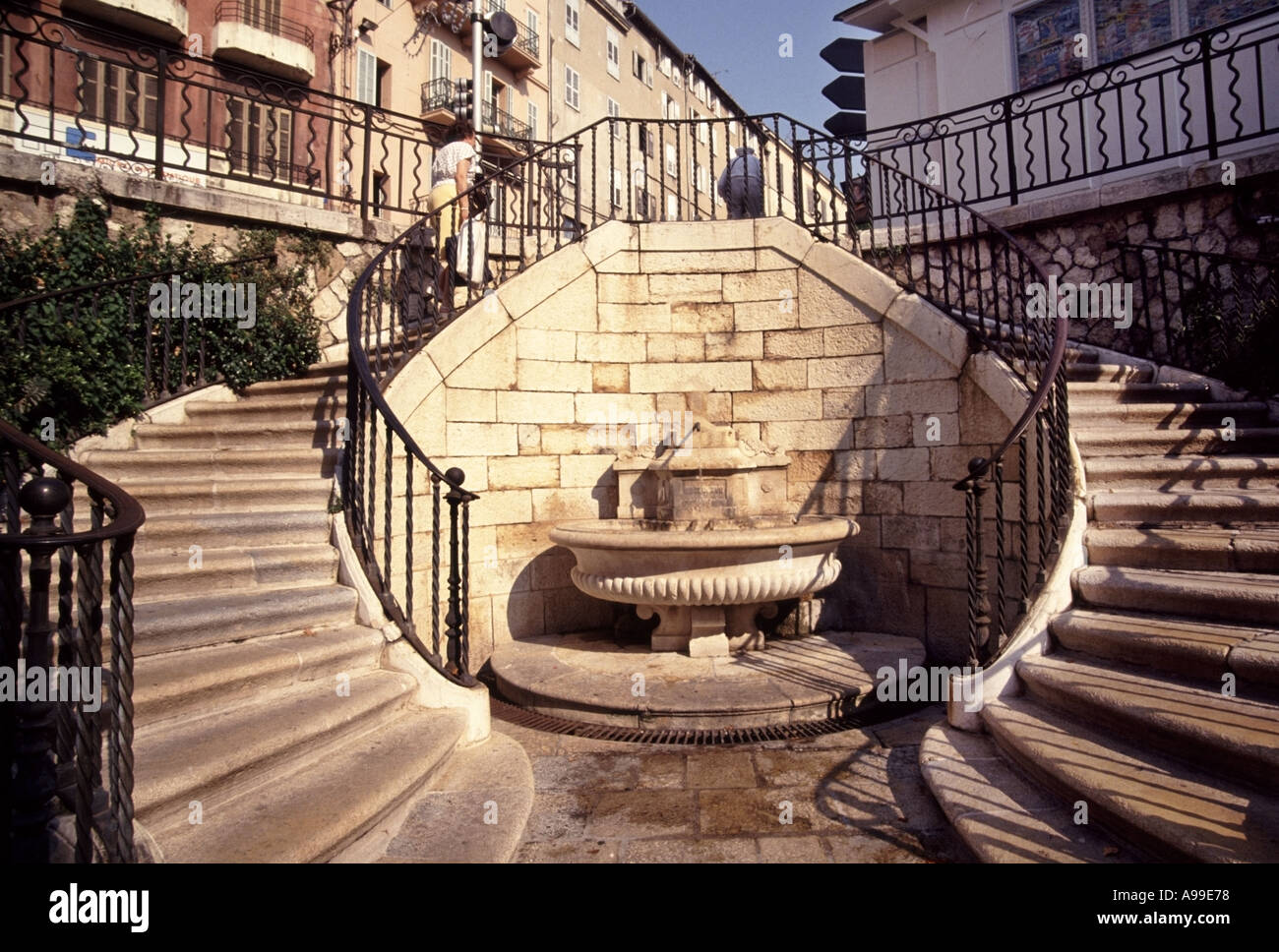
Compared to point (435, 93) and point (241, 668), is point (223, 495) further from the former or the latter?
point (435, 93)

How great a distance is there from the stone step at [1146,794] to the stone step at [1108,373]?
11.7ft

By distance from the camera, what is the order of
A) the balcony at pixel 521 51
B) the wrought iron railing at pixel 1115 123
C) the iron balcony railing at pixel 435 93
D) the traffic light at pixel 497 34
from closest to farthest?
the wrought iron railing at pixel 1115 123
the traffic light at pixel 497 34
the iron balcony railing at pixel 435 93
the balcony at pixel 521 51

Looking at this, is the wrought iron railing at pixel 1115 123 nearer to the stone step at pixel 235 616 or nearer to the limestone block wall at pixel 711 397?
the limestone block wall at pixel 711 397

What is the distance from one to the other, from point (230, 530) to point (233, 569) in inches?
15.1

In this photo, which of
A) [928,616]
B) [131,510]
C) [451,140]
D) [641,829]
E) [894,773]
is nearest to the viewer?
[131,510]

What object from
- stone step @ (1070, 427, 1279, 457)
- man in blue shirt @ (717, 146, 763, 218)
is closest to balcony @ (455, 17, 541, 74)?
man in blue shirt @ (717, 146, 763, 218)

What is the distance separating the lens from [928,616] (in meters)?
5.86

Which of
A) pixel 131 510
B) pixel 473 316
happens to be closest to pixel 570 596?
pixel 473 316

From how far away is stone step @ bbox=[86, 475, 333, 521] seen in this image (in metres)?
4.39

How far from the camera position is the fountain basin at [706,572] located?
15.6 feet

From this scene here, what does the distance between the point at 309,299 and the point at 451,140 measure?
209cm

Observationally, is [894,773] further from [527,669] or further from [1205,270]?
[1205,270]

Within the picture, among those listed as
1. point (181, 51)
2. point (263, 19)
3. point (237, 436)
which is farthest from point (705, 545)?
point (263, 19)

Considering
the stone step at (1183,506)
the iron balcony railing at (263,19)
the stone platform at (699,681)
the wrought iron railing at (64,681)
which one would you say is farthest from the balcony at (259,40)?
the stone step at (1183,506)
